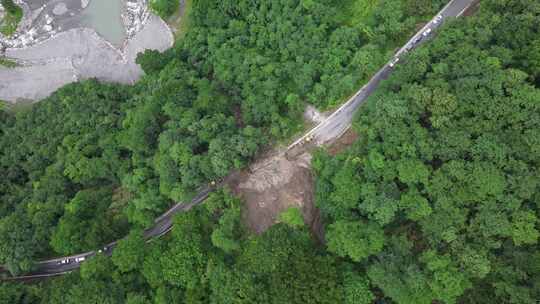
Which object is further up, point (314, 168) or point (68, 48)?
point (68, 48)

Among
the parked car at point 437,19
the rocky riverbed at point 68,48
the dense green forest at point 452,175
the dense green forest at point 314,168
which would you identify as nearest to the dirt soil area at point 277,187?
the dense green forest at point 314,168

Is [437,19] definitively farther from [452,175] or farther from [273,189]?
[273,189]

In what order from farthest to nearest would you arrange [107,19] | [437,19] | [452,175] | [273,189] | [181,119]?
[107,19] < [437,19] < [181,119] < [273,189] < [452,175]

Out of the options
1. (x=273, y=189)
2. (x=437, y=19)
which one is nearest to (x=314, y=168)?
(x=273, y=189)

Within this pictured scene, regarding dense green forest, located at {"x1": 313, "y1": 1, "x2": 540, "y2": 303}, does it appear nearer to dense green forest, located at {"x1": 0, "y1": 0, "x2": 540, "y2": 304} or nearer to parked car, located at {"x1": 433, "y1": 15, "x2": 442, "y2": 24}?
dense green forest, located at {"x1": 0, "y1": 0, "x2": 540, "y2": 304}

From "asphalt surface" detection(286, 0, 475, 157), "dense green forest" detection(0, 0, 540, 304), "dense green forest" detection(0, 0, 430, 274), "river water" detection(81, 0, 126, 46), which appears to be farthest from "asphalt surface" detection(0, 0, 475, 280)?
"river water" detection(81, 0, 126, 46)

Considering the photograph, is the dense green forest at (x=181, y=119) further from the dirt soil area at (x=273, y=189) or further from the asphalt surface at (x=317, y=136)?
the dirt soil area at (x=273, y=189)
